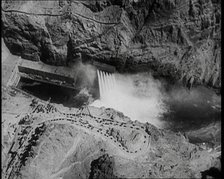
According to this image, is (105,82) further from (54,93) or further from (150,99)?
(54,93)

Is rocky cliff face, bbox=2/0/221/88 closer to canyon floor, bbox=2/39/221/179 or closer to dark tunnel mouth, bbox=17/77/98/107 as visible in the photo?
dark tunnel mouth, bbox=17/77/98/107

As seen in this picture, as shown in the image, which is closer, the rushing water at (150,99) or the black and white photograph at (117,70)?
the black and white photograph at (117,70)

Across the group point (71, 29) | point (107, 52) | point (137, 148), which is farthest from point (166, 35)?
point (137, 148)

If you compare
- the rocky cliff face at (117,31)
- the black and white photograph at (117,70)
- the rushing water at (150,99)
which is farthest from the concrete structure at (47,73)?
the rocky cliff face at (117,31)

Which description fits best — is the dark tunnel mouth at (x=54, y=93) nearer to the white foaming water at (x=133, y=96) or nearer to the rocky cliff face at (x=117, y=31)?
the white foaming water at (x=133, y=96)

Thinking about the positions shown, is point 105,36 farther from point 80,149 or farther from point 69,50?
point 80,149

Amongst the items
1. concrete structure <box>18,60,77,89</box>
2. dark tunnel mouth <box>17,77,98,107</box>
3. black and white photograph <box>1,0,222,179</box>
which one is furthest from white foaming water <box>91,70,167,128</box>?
concrete structure <box>18,60,77,89</box>
